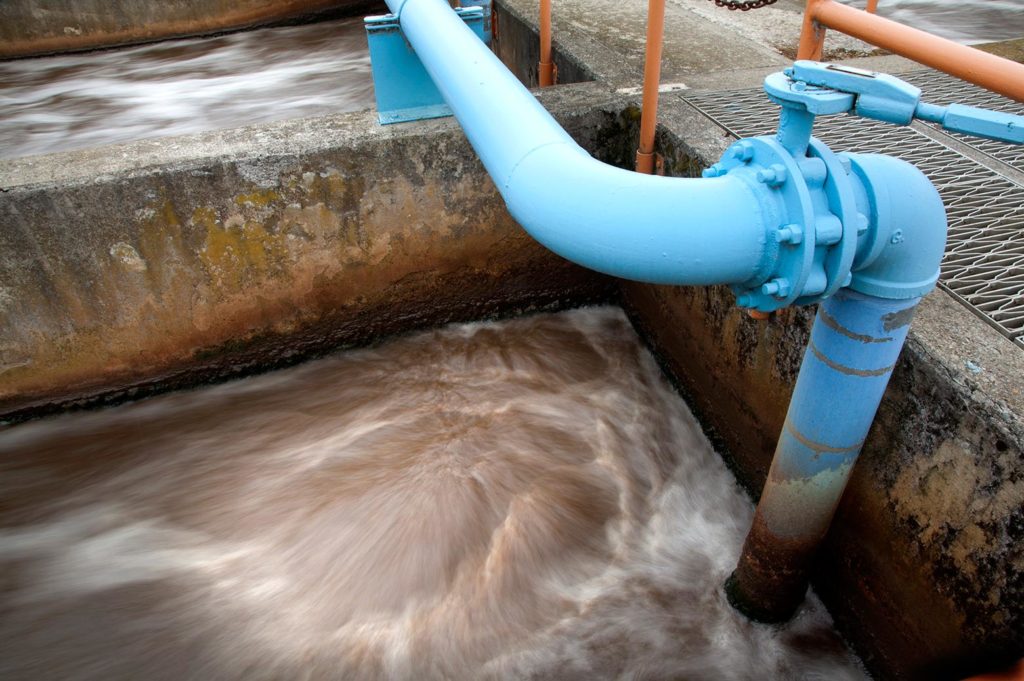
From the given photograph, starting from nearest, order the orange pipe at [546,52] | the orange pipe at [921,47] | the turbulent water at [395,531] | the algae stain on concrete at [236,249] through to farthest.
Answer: the orange pipe at [921,47], the turbulent water at [395,531], the algae stain on concrete at [236,249], the orange pipe at [546,52]

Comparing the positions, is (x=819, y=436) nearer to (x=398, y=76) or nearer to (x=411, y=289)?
(x=411, y=289)

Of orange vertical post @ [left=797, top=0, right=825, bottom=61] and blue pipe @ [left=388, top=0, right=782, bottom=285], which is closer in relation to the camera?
blue pipe @ [left=388, top=0, right=782, bottom=285]

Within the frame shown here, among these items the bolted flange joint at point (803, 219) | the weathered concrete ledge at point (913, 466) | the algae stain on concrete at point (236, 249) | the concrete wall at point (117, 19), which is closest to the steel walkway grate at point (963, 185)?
the weathered concrete ledge at point (913, 466)

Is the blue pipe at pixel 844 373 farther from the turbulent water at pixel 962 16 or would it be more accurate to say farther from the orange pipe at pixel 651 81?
the turbulent water at pixel 962 16

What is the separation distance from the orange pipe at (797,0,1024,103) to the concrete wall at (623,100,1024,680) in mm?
650

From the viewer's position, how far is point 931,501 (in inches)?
72.2

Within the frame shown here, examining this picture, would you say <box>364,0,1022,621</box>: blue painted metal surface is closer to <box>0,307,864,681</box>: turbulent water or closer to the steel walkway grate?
the steel walkway grate

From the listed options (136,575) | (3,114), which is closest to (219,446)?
(136,575)

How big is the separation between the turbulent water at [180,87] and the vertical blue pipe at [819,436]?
5251 mm

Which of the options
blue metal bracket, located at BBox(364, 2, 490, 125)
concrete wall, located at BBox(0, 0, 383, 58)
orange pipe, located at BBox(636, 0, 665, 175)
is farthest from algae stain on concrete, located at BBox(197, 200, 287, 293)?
concrete wall, located at BBox(0, 0, 383, 58)

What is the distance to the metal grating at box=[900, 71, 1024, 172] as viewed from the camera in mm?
2967

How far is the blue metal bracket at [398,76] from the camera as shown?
10.7 feet

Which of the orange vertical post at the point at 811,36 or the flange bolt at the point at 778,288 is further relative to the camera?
the orange vertical post at the point at 811,36

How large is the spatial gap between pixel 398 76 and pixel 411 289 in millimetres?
1080
